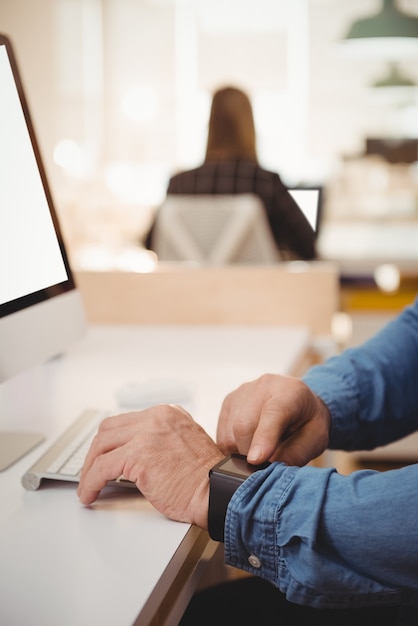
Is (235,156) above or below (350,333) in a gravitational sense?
above

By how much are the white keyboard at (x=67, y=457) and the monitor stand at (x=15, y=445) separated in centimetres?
3

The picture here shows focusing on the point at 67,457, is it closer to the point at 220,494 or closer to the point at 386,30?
the point at 220,494

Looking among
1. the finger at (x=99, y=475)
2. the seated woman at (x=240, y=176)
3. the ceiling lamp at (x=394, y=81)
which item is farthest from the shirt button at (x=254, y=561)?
the ceiling lamp at (x=394, y=81)

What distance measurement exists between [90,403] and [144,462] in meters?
0.34

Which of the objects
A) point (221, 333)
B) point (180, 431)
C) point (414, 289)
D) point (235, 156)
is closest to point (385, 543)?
point (180, 431)

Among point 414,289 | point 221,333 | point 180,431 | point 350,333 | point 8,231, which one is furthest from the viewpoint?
point 414,289

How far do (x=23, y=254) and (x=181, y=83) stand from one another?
4640mm

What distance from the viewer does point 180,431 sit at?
2.24ft

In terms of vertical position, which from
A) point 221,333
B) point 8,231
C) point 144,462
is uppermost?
point 8,231

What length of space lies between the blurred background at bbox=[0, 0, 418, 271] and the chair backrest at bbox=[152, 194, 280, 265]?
1.90 meters

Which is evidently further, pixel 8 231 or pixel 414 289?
pixel 414 289

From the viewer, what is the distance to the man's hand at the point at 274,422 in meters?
0.71

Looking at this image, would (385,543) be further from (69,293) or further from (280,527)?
(69,293)

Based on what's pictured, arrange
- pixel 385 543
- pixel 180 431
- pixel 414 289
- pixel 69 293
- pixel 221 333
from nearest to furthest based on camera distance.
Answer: pixel 385 543 → pixel 180 431 → pixel 69 293 → pixel 221 333 → pixel 414 289
